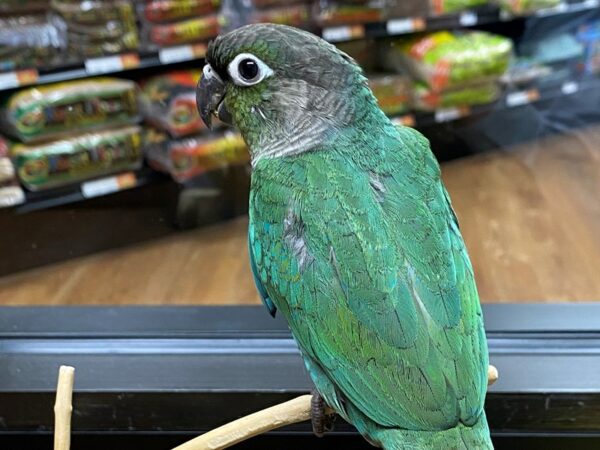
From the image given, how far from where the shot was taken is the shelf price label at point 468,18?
2121 millimetres

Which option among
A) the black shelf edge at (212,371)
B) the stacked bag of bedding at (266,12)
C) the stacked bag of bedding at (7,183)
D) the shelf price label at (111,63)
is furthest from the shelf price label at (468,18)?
the stacked bag of bedding at (7,183)

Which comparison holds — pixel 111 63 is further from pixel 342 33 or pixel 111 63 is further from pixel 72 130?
pixel 342 33

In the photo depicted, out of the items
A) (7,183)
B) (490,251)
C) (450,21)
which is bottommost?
(490,251)

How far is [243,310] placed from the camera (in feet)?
3.67

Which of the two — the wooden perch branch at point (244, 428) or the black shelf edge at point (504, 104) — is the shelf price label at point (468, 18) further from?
the wooden perch branch at point (244, 428)

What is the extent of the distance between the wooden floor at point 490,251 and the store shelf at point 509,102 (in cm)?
19

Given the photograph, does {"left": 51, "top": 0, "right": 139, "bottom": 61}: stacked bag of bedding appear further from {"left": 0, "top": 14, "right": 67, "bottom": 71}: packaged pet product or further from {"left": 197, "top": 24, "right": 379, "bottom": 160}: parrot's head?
{"left": 197, "top": 24, "right": 379, "bottom": 160}: parrot's head

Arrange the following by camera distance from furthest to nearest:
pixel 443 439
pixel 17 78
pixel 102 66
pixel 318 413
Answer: pixel 102 66, pixel 17 78, pixel 318 413, pixel 443 439


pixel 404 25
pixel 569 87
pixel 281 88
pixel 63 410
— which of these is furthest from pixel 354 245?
pixel 569 87

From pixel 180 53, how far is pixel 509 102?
1143 millimetres

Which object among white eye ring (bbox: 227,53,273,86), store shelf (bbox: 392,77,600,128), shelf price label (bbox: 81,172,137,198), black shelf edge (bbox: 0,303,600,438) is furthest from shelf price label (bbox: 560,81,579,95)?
white eye ring (bbox: 227,53,273,86)

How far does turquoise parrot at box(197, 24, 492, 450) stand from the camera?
57cm

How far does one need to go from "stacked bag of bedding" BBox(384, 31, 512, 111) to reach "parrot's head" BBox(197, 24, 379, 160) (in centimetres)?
152

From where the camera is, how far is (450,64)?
2082 millimetres
